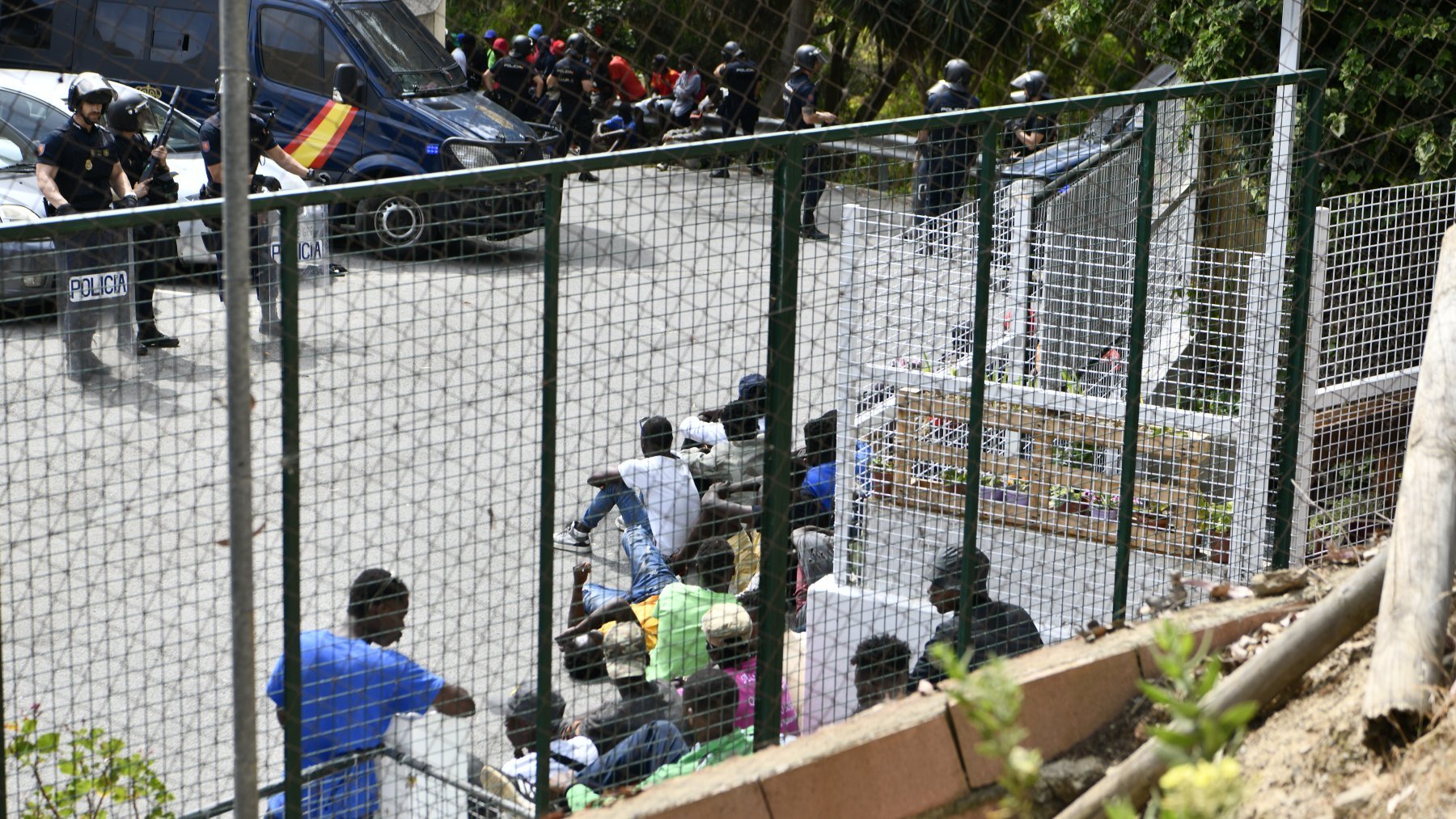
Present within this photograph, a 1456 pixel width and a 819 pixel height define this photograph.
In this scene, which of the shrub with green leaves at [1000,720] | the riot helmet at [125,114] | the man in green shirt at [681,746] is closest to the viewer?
the shrub with green leaves at [1000,720]

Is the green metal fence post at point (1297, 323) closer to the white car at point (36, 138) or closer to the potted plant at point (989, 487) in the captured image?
the potted plant at point (989, 487)

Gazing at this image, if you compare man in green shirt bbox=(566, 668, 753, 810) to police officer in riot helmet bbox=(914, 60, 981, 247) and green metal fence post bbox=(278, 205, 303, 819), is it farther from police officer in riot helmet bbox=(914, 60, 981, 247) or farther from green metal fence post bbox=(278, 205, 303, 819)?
police officer in riot helmet bbox=(914, 60, 981, 247)

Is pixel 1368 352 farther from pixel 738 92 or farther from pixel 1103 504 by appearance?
pixel 738 92

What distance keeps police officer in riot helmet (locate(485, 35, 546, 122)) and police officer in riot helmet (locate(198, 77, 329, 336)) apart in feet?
14.7

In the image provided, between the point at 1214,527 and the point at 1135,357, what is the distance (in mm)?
823

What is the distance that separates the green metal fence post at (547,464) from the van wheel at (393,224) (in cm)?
28

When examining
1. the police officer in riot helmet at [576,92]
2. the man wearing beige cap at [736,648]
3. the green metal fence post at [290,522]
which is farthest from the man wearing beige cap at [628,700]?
the police officer in riot helmet at [576,92]

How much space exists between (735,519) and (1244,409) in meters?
1.66

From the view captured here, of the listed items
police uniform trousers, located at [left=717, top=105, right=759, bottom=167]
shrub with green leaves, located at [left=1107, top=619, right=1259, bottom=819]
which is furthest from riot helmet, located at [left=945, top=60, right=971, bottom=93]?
shrub with green leaves, located at [left=1107, top=619, right=1259, bottom=819]

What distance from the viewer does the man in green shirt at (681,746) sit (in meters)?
3.89

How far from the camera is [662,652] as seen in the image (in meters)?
4.62

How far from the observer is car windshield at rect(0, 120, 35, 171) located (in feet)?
34.6

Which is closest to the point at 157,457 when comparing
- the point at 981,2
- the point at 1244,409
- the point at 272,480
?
the point at 272,480

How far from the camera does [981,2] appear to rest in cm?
1658
